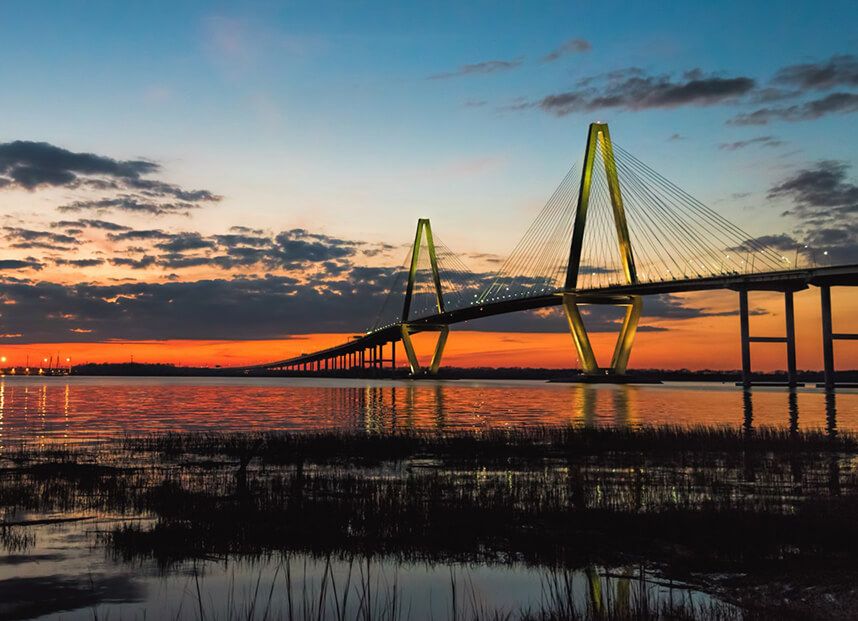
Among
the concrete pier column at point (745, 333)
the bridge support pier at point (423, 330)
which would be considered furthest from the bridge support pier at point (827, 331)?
the bridge support pier at point (423, 330)

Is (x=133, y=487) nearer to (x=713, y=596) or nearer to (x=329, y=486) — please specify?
(x=329, y=486)

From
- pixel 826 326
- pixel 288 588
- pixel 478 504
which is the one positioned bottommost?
pixel 478 504

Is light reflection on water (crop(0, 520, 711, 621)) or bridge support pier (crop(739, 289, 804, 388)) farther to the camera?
bridge support pier (crop(739, 289, 804, 388))

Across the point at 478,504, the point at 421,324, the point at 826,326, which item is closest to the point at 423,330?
the point at 421,324

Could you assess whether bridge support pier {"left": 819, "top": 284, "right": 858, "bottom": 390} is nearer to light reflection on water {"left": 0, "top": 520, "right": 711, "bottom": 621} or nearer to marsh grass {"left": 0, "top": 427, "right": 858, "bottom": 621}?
marsh grass {"left": 0, "top": 427, "right": 858, "bottom": 621}

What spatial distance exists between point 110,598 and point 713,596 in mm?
5659

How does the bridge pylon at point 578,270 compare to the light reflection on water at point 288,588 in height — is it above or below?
above

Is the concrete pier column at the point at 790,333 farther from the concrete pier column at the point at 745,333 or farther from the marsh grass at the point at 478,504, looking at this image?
the marsh grass at the point at 478,504

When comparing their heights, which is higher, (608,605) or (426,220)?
(426,220)

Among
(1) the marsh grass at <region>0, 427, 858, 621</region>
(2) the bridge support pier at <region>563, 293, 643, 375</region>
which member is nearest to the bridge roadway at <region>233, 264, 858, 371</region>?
(2) the bridge support pier at <region>563, 293, 643, 375</region>

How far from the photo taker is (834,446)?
20.6 m

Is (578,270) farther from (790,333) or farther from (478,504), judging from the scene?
(478,504)

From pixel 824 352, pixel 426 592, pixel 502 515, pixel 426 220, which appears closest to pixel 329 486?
pixel 502 515

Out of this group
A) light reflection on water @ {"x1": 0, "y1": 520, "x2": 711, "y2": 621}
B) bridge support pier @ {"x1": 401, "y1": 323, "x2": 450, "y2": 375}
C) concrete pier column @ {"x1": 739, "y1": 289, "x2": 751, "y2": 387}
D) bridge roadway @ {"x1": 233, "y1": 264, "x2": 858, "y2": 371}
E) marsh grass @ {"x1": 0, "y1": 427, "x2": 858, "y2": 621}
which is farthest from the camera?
bridge support pier @ {"x1": 401, "y1": 323, "x2": 450, "y2": 375}
